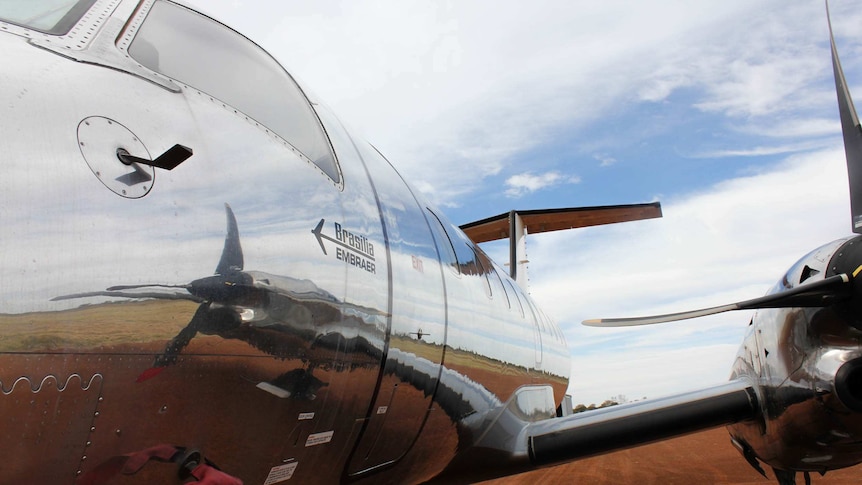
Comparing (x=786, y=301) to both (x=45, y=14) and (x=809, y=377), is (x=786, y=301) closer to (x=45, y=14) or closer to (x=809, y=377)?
(x=809, y=377)

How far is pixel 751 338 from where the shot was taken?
7.14m

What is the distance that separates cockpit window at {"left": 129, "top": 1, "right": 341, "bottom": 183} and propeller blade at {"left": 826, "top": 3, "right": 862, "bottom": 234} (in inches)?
180

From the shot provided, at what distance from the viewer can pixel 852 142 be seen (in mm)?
5965

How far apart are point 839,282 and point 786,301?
499mm

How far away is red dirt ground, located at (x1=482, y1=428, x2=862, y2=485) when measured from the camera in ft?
49.5

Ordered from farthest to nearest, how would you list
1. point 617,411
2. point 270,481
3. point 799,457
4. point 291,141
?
1. point 617,411
2. point 799,457
3. point 291,141
4. point 270,481

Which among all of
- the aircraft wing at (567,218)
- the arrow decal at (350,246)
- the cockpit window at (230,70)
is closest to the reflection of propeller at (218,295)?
the arrow decal at (350,246)

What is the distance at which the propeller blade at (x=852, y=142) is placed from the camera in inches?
220

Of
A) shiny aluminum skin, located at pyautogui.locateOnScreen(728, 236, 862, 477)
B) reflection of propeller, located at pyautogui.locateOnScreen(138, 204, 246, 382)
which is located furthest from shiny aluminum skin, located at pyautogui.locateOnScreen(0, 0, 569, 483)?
shiny aluminum skin, located at pyautogui.locateOnScreen(728, 236, 862, 477)

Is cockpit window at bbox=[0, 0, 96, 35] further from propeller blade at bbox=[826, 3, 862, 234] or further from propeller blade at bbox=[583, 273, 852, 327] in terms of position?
propeller blade at bbox=[826, 3, 862, 234]

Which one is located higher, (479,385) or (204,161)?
(204,161)

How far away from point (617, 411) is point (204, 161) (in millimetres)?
5655

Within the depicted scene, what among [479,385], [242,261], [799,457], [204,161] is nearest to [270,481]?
[242,261]

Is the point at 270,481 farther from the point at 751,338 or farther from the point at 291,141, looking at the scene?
the point at 751,338
